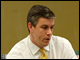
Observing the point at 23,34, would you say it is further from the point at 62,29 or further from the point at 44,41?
the point at 44,41

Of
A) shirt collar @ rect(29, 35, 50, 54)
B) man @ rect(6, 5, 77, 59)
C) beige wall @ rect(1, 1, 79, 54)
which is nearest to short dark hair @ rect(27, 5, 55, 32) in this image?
man @ rect(6, 5, 77, 59)

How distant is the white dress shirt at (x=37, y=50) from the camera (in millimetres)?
1273

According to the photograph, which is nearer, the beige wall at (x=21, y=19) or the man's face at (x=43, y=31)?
the man's face at (x=43, y=31)

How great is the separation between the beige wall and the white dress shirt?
109cm

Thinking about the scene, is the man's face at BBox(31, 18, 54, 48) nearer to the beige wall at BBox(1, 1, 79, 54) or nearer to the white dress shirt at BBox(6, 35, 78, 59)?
the white dress shirt at BBox(6, 35, 78, 59)

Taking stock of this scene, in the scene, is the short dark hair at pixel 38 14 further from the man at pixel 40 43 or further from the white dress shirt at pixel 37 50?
the white dress shirt at pixel 37 50

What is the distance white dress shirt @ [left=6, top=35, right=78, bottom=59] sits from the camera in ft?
4.18

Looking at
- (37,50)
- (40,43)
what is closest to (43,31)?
(40,43)

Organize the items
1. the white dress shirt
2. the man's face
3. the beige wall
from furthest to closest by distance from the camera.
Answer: the beige wall
the white dress shirt
the man's face

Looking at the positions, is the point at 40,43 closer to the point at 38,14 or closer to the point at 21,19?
the point at 38,14

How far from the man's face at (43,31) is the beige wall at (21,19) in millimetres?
1215

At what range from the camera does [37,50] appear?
4.22ft

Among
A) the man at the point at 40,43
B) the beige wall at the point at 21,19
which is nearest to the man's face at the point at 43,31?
the man at the point at 40,43

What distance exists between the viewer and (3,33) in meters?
2.36
